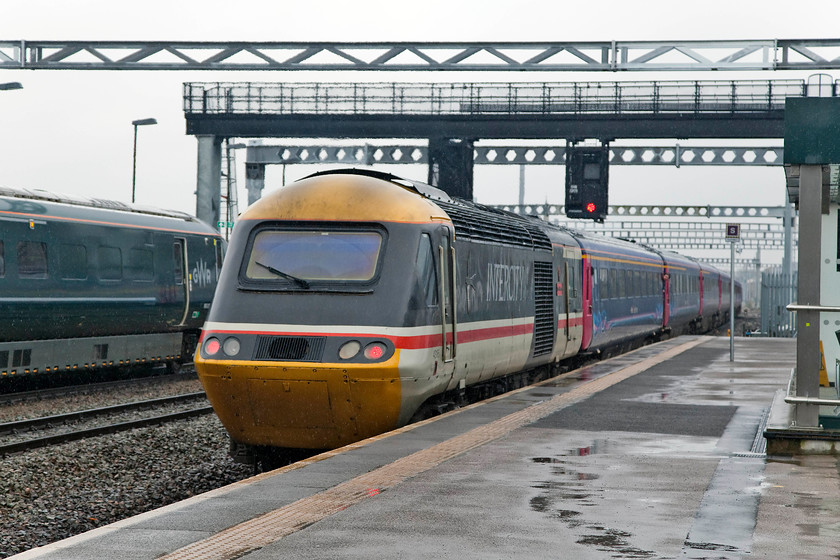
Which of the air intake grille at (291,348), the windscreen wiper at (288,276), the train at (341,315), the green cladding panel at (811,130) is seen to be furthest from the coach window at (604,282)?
the green cladding panel at (811,130)

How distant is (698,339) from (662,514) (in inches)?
968

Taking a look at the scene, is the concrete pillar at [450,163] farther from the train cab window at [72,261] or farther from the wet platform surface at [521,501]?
the wet platform surface at [521,501]

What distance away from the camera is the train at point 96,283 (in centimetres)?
1762

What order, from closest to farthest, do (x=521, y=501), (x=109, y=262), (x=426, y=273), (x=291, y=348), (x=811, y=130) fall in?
(x=521, y=501), (x=811, y=130), (x=291, y=348), (x=426, y=273), (x=109, y=262)

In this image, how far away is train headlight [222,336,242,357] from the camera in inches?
439

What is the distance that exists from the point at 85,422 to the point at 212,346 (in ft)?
16.5

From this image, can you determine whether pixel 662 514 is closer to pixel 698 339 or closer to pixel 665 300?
pixel 698 339

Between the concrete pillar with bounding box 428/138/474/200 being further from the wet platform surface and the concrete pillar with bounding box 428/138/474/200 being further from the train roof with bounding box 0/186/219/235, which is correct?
the wet platform surface

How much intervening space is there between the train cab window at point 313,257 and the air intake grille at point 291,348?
1.91ft

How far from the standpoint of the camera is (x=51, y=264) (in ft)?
60.2

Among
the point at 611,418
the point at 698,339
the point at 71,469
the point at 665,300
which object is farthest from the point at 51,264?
the point at 665,300

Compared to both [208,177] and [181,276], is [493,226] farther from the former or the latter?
[208,177]

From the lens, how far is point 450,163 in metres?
36.2

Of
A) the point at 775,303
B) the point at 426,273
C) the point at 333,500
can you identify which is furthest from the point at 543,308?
the point at 775,303
